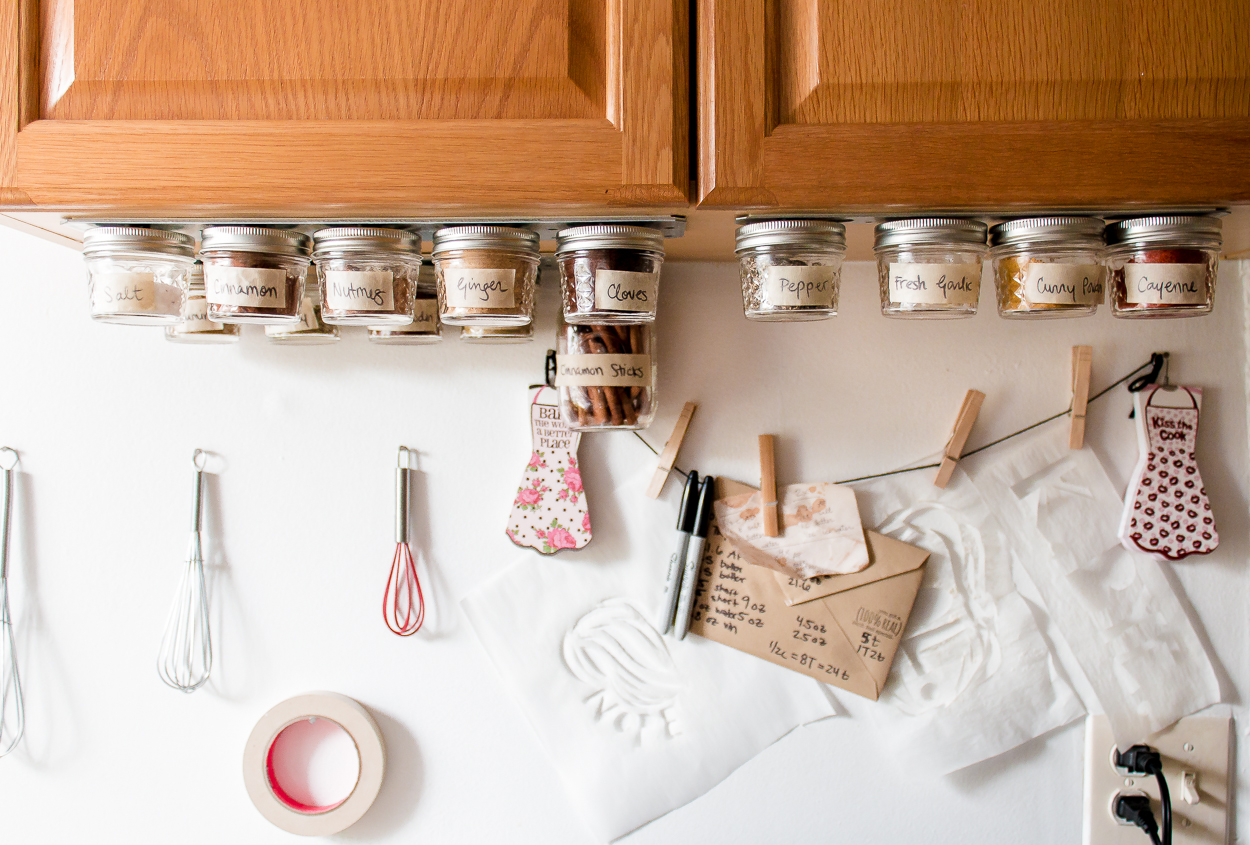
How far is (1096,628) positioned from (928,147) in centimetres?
66

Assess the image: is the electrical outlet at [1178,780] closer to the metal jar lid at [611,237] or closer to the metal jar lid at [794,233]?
the metal jar lid at [794,233]

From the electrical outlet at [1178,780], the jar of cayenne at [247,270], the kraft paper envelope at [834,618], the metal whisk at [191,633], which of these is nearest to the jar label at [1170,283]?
the kraft paper envelope at [834,618]

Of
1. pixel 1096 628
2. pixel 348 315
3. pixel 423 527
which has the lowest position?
pixel 1096 628

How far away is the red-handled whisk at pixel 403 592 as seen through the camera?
101 centimetres

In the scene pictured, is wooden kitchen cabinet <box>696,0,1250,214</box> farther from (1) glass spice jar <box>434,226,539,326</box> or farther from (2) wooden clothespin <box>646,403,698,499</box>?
(2) wooden clothespin <box>646,403,698,499</box>

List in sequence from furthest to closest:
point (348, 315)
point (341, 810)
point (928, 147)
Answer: point (341, 810)
point (348, 315)
point (928, 147)

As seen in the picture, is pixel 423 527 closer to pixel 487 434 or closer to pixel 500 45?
pixel 487 434

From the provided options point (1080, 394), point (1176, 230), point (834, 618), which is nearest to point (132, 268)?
point (834, 618)

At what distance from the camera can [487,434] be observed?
40.0 inches

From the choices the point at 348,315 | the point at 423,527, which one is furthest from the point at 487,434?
the point at 348,315

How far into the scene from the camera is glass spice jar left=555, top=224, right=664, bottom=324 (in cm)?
73

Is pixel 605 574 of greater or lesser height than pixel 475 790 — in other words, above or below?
above

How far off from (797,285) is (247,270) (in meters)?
0.49

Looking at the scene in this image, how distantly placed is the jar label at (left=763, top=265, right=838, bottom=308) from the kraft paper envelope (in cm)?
36
